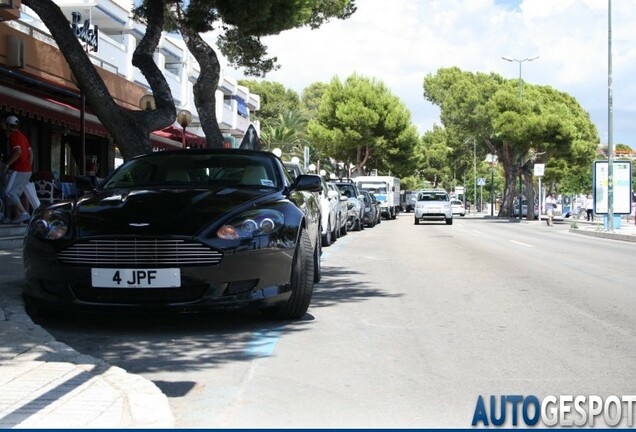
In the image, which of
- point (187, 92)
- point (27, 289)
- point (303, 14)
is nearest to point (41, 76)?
point (303, 14)

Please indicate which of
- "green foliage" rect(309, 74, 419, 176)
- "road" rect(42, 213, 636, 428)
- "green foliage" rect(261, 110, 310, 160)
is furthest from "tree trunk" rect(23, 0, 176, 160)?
"green foliage" rect(261, 110, 310, 160)

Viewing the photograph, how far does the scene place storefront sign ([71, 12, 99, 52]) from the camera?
24203 millimetres

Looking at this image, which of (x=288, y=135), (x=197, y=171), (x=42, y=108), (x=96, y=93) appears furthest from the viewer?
(x=288, y=135)

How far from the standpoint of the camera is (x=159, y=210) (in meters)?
6.11

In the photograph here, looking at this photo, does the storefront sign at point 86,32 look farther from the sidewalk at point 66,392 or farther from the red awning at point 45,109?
the sidewalk at point 66,392

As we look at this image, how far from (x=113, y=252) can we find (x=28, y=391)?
5.86 feet

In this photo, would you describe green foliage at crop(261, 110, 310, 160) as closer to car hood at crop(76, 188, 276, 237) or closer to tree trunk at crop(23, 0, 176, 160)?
tree trunk at crop(23, 0, 176, 160)

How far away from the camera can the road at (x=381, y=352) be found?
4145 millimetres

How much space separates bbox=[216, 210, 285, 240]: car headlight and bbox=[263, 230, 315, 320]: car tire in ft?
1.07

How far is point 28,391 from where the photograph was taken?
415 cm

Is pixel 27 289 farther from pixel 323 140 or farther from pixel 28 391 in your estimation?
pixel 323 140

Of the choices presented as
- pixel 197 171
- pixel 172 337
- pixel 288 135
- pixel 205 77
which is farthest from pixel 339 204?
pixel 288 135

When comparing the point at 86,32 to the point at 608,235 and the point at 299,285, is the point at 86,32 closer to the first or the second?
the point at 608,235

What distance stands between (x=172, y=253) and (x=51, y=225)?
3.52ft
